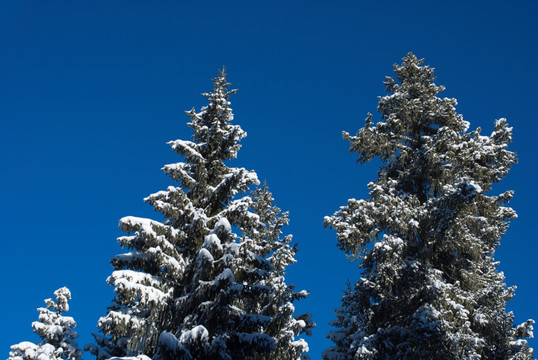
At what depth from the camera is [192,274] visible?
13000mm

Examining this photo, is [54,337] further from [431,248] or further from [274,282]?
[431,248]

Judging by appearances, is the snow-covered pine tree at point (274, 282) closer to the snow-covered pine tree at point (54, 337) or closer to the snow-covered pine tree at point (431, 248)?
the snow-covered pine tree at point (431, 248)

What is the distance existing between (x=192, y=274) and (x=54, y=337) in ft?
38.3

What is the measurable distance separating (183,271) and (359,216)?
647 cm

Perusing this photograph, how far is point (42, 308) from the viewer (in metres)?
21.2

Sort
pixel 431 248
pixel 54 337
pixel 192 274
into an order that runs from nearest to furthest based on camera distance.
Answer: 1. pixel 192 274
2. pixel 431 248
3. pixel 54 337

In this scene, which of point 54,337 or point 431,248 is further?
point 54,337

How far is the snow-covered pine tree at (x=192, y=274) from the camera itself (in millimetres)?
11352

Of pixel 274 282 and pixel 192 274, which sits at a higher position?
pixel 274 282

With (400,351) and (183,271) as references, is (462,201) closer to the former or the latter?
(400,351)

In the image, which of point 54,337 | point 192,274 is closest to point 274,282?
point 192,274

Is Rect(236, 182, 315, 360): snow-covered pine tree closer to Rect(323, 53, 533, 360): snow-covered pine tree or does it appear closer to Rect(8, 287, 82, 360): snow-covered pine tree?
Rect(323, 53, 533, 360): snow-covered pine tree

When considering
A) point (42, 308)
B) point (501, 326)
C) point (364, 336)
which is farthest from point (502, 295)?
point (42, 308)

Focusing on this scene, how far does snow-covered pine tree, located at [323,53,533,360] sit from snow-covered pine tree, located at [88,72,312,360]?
3710 mm
